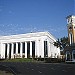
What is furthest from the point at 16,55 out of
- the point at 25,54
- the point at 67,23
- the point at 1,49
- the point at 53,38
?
the point at 67,23

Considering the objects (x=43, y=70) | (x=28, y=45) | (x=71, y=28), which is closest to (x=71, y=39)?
(x=71, y=28)

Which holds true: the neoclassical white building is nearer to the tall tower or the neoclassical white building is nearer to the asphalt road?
the tall tower

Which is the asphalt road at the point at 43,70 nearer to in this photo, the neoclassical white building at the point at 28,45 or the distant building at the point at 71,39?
the distant building at the point at 71,39

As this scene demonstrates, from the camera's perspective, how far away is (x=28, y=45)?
10131 centimetres

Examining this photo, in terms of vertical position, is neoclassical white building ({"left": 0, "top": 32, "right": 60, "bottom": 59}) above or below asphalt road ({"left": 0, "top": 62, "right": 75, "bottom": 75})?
above

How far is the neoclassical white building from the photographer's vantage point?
93.2 meters

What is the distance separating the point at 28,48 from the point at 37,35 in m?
10.2

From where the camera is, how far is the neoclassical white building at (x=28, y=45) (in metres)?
93.2

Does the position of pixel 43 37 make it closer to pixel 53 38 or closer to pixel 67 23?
pixel 53 38

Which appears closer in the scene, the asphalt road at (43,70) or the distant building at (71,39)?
the asphalt road at (43,70)

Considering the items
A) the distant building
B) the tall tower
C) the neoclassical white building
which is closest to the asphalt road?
the distant building

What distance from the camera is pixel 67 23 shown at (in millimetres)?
63562

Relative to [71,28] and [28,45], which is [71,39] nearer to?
[71,28]

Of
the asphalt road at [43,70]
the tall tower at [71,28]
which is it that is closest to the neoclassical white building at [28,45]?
the tall tower at [71,28]
